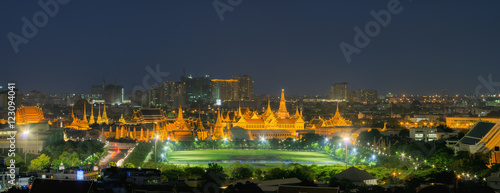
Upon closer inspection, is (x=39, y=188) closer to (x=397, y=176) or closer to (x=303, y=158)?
(x=397, y=176)

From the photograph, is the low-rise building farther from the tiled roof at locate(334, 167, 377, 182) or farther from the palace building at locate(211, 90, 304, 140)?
the tiled roof at locate(334, 167, 377, 182)

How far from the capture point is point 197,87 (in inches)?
5202

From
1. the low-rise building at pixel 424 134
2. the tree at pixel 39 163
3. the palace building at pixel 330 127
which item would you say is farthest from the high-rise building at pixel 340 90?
the tree at pixel 39 163

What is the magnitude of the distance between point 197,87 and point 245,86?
1057cm

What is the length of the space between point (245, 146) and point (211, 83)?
8897 centimetres

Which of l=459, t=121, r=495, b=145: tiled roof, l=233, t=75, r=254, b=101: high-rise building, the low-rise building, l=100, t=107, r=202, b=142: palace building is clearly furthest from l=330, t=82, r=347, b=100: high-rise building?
l=459, t=121, r=495, b=145: tiled roof

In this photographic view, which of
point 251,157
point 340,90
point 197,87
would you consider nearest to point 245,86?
point 197,87

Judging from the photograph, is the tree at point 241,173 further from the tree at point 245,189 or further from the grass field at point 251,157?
the grass field at point 251,157

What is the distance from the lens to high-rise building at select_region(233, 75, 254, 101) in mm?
137125

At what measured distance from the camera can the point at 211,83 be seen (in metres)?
135

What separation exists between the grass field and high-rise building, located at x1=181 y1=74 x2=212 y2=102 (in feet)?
284

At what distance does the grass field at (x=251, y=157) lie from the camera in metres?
35.7

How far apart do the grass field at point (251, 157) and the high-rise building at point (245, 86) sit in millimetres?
92534

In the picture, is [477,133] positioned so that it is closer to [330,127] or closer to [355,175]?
[355,175]
